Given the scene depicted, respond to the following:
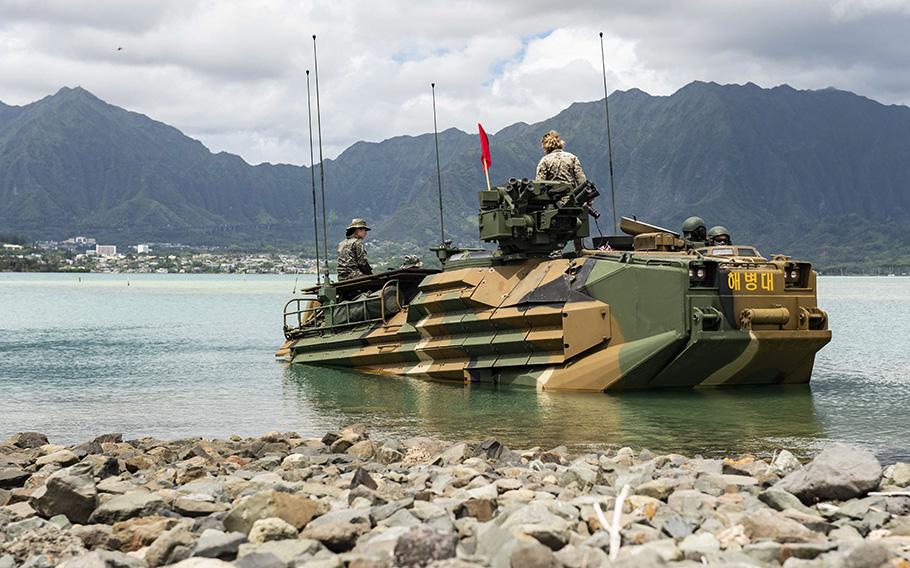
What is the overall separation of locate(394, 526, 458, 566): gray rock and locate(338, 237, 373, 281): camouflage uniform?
20.6 m

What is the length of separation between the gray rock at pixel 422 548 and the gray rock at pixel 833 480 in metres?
3.71

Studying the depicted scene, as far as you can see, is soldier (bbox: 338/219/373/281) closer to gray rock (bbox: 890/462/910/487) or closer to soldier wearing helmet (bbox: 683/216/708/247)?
soldier wearing helmet (bbox: 683/216/708/247)

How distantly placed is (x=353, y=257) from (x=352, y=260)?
12 cm

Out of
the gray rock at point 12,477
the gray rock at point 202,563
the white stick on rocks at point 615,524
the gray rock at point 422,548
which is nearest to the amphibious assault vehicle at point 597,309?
the gray rock at point 12,477

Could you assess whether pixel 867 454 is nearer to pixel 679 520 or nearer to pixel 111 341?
pixel 679 520

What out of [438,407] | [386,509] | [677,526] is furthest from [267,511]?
[438,407]

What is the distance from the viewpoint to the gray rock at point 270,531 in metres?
7.98

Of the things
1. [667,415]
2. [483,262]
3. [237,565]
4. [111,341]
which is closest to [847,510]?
[237,565]

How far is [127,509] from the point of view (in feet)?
30.1

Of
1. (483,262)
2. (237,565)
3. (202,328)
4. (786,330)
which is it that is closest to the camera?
(237,565)

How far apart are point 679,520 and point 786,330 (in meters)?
12.7

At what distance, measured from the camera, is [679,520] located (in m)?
8.22

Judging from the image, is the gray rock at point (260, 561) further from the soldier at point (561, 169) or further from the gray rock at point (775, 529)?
the soldier at point (561, 169)

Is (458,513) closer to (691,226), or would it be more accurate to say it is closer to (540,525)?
(540,525)
